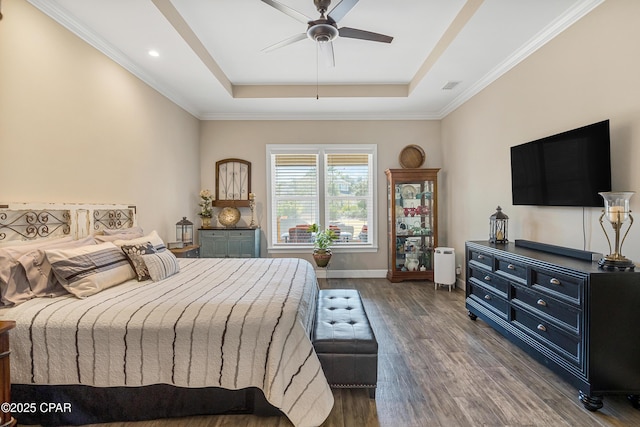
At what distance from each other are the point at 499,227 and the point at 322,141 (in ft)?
10.3

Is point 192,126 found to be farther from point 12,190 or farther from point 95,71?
point 12,190

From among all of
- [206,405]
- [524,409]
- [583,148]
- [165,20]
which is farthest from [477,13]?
[206,405]

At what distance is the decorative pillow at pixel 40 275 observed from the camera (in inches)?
78.4

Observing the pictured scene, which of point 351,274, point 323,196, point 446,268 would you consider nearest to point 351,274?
point 351,274

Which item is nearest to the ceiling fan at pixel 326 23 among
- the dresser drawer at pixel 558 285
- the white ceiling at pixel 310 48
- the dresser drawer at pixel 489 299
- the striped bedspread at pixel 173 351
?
the white ceiling at pixel 310 48

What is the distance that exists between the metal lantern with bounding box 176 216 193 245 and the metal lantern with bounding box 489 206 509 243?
385 cm

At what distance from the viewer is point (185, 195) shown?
4.79m

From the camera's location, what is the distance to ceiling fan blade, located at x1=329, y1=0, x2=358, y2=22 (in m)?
2.23

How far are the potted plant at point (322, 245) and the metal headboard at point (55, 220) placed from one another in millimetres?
2738

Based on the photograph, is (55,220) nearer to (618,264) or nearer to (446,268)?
(618,264)

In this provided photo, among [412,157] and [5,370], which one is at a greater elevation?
[412,157]

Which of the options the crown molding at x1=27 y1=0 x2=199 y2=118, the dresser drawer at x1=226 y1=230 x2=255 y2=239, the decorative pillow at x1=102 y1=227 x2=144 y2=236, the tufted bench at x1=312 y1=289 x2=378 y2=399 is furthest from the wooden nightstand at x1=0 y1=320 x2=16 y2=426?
the dresser drawer at x1=226 y1=230 x2=255 y2=239

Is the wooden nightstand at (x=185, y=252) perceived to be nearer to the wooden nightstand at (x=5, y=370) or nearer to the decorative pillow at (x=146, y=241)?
the decorative pillow at (x=146, y=241)

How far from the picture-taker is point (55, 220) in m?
2.49
